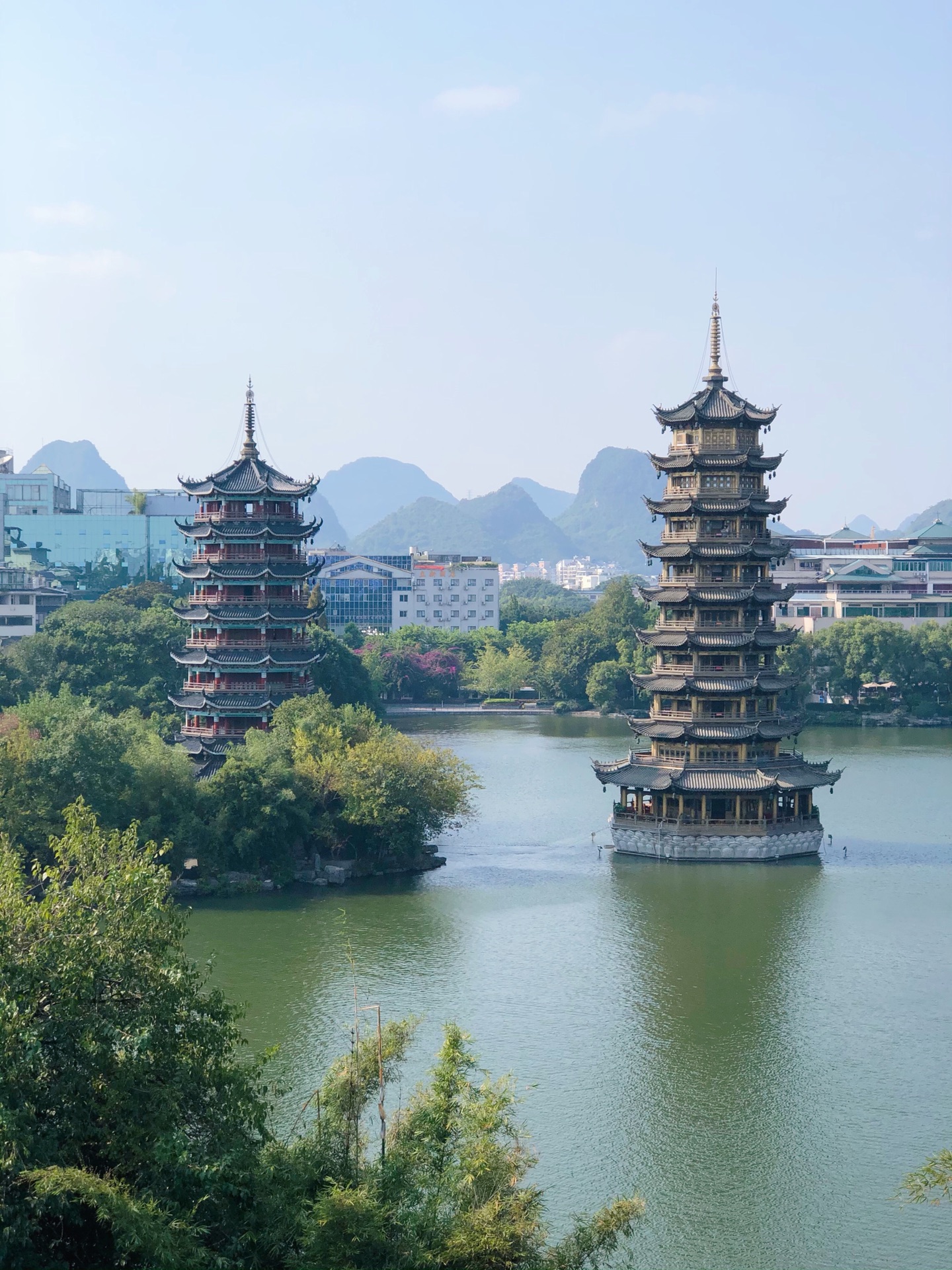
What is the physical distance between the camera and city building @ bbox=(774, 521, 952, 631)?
10012 centimetres

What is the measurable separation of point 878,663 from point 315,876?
159ft

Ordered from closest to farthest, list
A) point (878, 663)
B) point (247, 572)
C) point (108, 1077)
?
point (108, 1077), point (247, 572), point (878, 663)

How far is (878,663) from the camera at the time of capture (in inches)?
3255

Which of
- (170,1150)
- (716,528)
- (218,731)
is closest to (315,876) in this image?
(218,731)

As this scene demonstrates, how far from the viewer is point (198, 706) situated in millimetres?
47844

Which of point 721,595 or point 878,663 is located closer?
point 721,595

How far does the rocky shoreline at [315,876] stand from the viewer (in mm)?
39188

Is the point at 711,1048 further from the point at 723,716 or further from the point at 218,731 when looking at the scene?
the point at 218,731

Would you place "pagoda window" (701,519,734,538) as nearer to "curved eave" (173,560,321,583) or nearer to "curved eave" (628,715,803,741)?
"curved eave" (628,715,803,741)

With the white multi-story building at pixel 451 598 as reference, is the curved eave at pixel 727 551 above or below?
below

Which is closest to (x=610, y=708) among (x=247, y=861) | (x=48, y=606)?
(x=48, y=606)

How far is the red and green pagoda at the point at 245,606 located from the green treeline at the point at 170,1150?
28.7 m

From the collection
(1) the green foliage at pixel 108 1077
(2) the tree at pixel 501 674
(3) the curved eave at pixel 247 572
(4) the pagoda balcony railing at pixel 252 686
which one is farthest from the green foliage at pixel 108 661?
(1) the green foliage at pixel 108 1077

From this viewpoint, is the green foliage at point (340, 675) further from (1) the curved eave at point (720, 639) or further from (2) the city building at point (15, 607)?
(1) the curved eave at point (720, 639)
